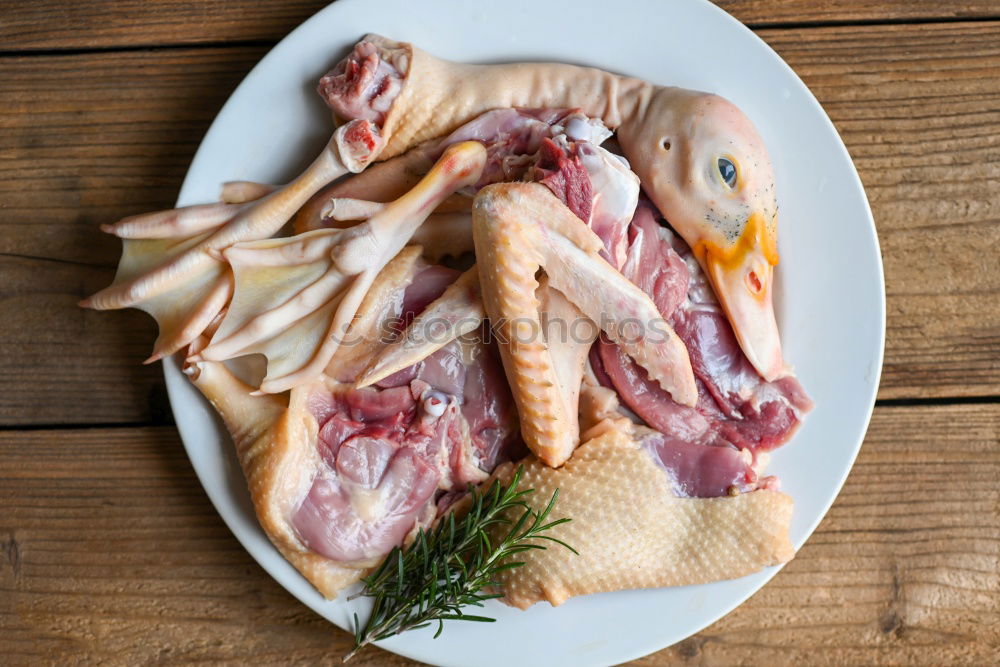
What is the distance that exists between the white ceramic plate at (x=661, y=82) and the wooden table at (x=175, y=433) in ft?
0.73

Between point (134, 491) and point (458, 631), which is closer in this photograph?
point (458, 631)

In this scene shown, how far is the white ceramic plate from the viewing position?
5.16 ft

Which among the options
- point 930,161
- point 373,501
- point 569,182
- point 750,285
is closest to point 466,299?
point 569,182

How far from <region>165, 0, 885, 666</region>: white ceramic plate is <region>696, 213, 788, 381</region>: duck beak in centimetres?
9

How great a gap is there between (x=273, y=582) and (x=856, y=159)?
5.64 feet

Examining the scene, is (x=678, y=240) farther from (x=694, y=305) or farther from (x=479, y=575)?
(x=479, y=575)

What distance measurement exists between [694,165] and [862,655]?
1.24 meters

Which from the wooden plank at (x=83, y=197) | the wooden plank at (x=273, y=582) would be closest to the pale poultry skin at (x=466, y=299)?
the wooden plank at (x=83, y=197)

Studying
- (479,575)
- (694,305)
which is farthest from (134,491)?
(694,305)

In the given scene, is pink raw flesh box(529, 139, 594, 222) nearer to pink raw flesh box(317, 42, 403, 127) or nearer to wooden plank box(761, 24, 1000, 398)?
pink raw flesh box(317, 42, 403, 127)

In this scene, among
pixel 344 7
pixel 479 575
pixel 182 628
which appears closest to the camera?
pixel 479 575

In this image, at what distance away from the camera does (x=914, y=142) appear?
5.83 feet

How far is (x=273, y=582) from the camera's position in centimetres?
175

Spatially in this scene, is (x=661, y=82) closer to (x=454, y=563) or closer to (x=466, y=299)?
(x=466, y=299)
